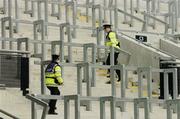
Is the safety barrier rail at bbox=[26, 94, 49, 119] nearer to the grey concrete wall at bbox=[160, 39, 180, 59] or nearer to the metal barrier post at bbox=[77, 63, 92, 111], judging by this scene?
the metal barrier post at bbox=[77, 63, 92, 111]

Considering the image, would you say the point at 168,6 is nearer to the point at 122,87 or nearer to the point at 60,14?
the point at 60,14

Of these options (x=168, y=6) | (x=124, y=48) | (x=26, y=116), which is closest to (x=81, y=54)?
(x=124, y=48)

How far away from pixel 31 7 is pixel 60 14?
87cm

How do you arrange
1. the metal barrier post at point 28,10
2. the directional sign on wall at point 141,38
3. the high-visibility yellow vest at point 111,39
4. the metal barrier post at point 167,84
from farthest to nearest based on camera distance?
the directional sign on wall at point 141,38
the metal barrier post at point 28,10
the high-visibility yellow vest at point 111,39
the metal barrier post at point 167,84

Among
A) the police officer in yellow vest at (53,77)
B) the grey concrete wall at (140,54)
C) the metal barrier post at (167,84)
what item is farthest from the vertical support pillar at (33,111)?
the grey concrete wall at (140,54)

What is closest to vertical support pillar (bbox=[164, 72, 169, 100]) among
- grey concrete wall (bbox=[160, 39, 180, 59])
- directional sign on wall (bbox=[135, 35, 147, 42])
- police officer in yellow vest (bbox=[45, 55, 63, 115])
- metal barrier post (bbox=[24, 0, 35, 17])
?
police officer in yellow vest (bbox=[45, 55, 63, 115])

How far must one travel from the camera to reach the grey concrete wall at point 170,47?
25.3m

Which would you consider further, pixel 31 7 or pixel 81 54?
pixel 31 7

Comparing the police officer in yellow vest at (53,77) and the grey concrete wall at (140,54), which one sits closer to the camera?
the police officer in yellow vest at (53,77)

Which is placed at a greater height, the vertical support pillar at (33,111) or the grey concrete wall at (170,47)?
the grey concrete wall at (170,47)

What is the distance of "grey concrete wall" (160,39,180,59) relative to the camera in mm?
25312

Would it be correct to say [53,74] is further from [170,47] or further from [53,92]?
[170,47]

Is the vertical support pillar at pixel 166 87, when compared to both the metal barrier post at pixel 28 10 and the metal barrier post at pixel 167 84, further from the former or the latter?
the metal barrier post at pixel 28 10

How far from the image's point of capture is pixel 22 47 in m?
20.5
